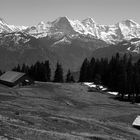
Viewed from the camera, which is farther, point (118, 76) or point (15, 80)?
point (118, 76)

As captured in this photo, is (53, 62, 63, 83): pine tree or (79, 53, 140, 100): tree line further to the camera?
(53, 62, 63, 83): pine tree

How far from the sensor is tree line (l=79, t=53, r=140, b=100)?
112 m

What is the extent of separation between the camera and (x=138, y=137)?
49.6 meters

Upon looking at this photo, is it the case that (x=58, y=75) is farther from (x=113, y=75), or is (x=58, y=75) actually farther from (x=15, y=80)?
(x=15, y=80)

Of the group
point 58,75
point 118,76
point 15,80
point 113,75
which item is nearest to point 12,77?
point 15,80

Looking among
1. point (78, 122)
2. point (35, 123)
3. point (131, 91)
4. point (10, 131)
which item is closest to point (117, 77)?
point (131, 91)

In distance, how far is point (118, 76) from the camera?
408 ft

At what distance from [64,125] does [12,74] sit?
74.1 metres

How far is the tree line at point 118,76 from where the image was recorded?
11169 centimetres

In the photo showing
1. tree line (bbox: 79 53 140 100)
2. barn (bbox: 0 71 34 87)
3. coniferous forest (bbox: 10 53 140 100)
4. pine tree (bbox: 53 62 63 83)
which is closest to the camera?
barn (bbox: 0 71 34 87)

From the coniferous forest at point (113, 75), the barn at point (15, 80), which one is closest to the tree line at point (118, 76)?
the coniferous forest at point (113, 75)

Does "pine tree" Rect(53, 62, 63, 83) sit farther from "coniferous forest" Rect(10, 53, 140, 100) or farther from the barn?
the barn

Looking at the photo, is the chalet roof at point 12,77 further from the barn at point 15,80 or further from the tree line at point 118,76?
the tree line at point 118,76

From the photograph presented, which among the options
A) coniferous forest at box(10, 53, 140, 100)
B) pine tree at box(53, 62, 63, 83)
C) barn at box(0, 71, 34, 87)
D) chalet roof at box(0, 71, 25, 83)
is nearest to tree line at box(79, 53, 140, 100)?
coniferous forest at box(10, 53, 140, 100)
